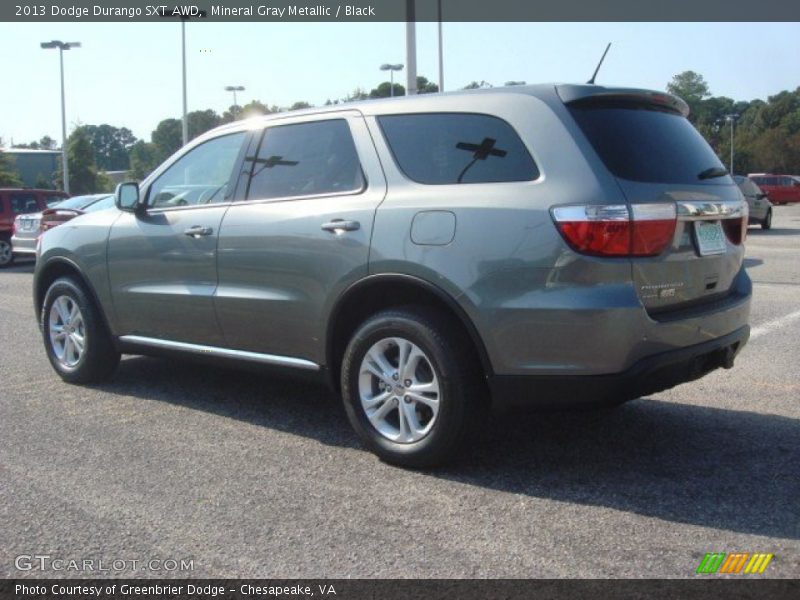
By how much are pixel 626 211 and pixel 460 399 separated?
1.13 m

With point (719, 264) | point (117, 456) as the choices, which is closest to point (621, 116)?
point (719, 264)

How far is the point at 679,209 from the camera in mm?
3998

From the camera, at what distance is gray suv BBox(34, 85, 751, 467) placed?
3.80 metres

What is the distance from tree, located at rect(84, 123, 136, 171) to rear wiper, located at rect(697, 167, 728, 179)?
420ft

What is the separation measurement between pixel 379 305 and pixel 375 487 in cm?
94

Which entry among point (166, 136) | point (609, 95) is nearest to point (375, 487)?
point (609, 95)

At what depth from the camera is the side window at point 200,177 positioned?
5.34 meters

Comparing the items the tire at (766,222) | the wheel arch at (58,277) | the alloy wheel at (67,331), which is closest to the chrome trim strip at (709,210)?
the wheel arch at (58,277)

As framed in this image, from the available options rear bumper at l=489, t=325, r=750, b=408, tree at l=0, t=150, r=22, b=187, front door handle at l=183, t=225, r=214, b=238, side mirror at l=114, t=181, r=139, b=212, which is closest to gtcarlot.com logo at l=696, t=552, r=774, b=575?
rear bumper at l=489, t=325, r=750, b=408

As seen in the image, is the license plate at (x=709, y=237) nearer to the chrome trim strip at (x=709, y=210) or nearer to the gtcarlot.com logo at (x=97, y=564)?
the chrome trim strip at (x=709, y=210)

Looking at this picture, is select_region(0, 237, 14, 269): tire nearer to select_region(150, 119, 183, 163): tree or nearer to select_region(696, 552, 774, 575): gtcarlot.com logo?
select_region(696, 552, 774, 575): gtcarlot.com logo

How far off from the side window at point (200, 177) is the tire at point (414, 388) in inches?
59.3

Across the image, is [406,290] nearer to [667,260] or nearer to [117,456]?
[667,260]

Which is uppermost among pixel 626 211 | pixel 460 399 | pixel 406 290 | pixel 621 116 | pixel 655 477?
pixel 621 116
